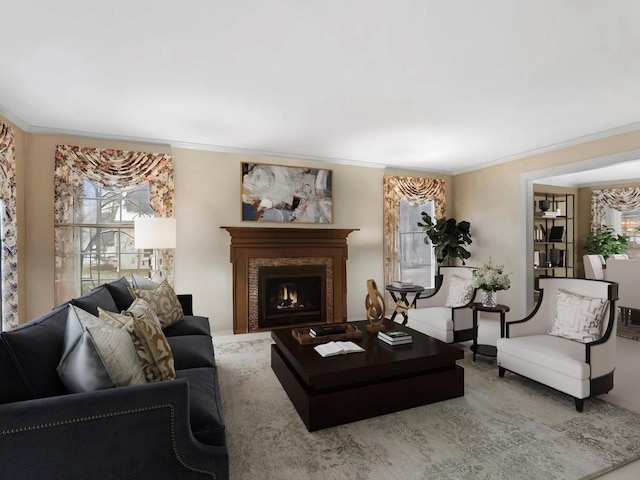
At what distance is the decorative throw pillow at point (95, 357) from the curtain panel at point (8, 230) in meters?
2.59

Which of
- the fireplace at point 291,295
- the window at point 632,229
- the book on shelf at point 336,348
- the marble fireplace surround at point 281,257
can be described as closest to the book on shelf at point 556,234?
the window at point 632,229

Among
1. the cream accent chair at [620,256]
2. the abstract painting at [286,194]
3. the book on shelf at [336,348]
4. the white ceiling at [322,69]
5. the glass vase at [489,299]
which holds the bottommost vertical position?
the book on shelf at [336,348]

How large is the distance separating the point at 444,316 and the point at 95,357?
11.4 feet

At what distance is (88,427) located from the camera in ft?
4.15

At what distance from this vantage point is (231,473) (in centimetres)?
187

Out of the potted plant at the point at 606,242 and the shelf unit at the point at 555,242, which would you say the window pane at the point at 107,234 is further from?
the potted plant at the point at 606,242

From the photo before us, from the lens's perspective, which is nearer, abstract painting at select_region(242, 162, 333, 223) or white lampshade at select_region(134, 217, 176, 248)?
white lampshade at select_region(134, 217, 176, 248)

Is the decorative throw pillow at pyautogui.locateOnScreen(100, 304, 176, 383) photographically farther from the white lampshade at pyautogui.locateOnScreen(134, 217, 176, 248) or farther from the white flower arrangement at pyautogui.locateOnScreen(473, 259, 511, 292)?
the white flower arrangement at pyautogui.locateOnScreen(473, 259, 511, 292)

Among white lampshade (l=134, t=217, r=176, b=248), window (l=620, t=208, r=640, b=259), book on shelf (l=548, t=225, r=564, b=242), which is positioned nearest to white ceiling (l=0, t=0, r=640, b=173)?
white lampshade (l=134, t=217, r=176, b=248)

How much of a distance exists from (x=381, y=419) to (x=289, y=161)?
3.67 metres

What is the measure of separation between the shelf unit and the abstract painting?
4.76 m

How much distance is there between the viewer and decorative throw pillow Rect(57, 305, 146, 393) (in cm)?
138

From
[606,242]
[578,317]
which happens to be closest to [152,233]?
[578,317]

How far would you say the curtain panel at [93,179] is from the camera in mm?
3859
